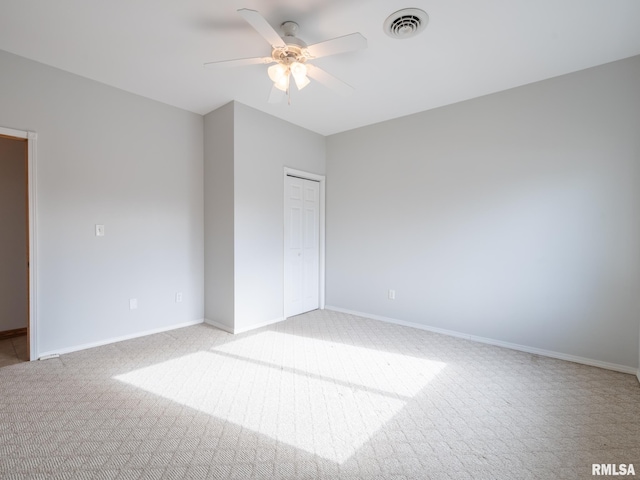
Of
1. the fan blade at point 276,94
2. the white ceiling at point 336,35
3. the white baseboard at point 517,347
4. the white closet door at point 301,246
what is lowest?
the white baseboard at point 517,347

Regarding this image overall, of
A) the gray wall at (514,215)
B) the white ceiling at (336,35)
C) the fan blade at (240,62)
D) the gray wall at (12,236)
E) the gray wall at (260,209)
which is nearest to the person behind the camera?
the white ceiling at (336,35)

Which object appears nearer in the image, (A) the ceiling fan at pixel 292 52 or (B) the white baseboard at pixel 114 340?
(A) the ceiling fan at pixel 292 52

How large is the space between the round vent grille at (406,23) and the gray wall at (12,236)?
4.12m

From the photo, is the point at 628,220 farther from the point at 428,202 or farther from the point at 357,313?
the point at 357,313

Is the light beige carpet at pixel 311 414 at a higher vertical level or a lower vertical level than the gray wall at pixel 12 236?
lower

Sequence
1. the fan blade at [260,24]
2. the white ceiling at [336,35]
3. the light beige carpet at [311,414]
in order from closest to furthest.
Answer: the light beige carpet at [311,414], the fan blade at [260,24], the white ceiling at [336,35]

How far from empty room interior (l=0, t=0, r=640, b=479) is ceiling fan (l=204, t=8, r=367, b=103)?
0.02 metres

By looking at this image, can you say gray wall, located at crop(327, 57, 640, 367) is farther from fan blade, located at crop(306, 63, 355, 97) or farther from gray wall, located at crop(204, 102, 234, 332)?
gray wall, located at crop(204, 102, 234, 332)

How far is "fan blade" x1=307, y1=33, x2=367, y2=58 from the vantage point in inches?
74.5

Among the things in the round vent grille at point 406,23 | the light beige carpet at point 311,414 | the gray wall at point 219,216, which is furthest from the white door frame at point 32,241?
the round vent grille at point 406,23

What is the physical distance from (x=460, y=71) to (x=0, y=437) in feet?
14.1

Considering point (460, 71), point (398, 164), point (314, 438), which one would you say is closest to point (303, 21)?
point (460, 71)

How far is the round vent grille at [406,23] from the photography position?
208 centimetres

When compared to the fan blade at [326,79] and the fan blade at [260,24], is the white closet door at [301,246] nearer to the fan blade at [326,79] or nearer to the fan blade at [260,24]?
the fan blade at [326,79]
